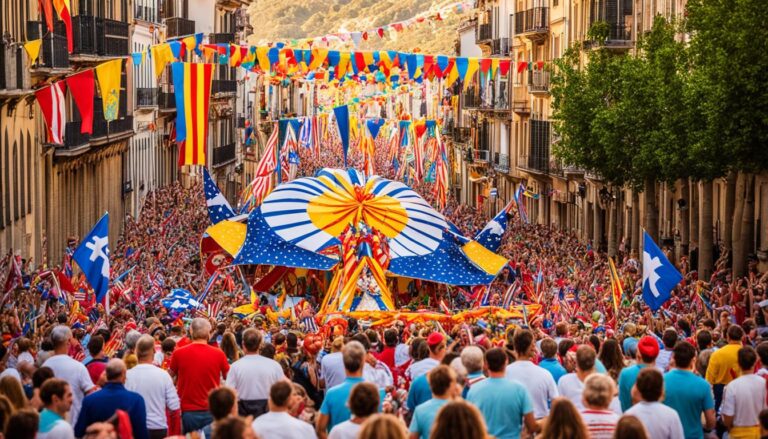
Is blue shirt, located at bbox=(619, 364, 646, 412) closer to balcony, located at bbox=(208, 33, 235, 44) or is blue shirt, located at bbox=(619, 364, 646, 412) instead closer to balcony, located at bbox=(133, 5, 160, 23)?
balcony, located at bbox=(133, 5, 160, 23)

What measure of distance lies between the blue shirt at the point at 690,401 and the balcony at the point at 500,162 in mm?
56866

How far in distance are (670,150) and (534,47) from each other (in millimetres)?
30132

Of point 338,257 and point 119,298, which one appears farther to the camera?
point 338,257

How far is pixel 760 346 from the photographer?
42.2ft

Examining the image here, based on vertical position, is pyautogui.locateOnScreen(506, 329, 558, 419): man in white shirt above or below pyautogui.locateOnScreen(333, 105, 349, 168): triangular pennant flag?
below

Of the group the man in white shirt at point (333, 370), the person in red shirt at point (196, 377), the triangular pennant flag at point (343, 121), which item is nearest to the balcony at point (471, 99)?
the triangular pennant flag at point (343, 121)

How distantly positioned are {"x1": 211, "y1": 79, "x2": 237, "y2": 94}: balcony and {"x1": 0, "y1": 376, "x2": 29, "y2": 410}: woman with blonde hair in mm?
59301

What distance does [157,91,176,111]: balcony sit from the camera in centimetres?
5944

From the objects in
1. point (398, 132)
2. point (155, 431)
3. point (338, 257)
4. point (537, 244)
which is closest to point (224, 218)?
point (338, 257)

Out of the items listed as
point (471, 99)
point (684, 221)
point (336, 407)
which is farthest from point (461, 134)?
point (336, 407)

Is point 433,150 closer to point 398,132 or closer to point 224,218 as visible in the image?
point 398,132

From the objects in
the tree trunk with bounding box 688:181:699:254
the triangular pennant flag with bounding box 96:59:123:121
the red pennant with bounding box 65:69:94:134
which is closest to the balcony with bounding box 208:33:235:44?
the tree trunk with bounding box 688:181:699:254

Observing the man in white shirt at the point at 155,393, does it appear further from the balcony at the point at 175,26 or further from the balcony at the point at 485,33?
the balcony at the point at 485,33

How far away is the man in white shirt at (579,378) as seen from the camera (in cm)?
1134
